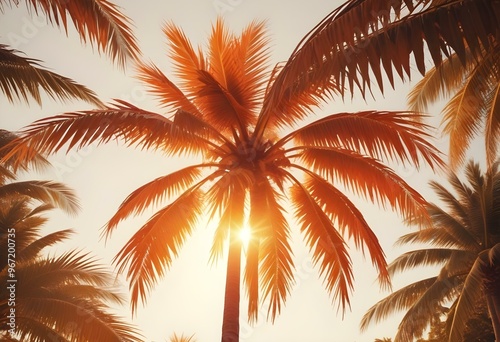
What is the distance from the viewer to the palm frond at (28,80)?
6223mm

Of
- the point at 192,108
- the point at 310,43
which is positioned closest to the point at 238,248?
the point at 192,108

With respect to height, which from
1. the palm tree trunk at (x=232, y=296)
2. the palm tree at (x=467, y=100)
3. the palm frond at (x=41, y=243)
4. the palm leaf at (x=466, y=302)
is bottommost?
the palm tree trunk at (x=232, y=296)

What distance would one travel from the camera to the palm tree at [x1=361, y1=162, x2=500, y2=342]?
43.3ft

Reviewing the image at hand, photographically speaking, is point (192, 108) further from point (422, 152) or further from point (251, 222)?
point (422, 152)

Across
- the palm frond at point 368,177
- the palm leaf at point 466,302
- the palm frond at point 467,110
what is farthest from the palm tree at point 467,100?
the palm leaf at point 466,302

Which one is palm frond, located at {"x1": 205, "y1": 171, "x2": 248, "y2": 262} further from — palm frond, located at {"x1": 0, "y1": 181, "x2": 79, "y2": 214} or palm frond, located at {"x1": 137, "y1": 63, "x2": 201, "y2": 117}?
palm frond, located at {"x1": 0, "y1": 181, "x2": 79, "y2": 214}

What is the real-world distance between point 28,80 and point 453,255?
45.0 ft

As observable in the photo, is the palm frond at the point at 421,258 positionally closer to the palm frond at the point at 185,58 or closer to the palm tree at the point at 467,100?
the palm tree at the point at 467,100

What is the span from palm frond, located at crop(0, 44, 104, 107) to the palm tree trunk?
11.7 feet

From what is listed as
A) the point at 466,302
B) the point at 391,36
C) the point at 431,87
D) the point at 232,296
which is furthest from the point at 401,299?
the point at 391,36

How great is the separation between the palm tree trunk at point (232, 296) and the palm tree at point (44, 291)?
8.91ft

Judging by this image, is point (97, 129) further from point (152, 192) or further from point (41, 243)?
point (41, 243)

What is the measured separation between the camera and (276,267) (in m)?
7.63

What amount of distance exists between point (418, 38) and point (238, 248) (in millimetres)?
4672
